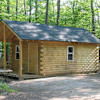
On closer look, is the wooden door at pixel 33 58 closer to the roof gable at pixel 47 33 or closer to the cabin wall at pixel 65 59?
the cabin wall at pixel 65 59

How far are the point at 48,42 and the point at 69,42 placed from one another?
85.7 inches

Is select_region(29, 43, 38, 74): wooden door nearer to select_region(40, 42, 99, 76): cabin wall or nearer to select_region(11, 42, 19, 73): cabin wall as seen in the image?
select_region(40, 42, 99, 76): cabin wall

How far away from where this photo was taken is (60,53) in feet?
52.9

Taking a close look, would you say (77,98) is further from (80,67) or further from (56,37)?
(80,67)

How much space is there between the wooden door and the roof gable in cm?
142

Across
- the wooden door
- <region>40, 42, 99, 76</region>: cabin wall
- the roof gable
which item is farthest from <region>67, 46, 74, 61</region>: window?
the wooden door

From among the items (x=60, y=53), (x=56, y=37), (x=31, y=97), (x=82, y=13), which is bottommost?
(x=31, y=97)

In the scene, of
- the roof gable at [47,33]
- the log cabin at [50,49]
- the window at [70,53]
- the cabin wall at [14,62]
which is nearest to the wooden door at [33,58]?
the log cabin at [50,49]

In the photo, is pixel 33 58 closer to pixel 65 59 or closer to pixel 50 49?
pixel 50 49

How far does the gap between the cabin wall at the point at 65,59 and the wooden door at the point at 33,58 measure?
3.21 feet

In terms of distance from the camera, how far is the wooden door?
1586 cm

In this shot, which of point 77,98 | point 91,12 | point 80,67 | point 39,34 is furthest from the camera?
point 91,12

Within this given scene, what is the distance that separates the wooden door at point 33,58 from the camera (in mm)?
15859

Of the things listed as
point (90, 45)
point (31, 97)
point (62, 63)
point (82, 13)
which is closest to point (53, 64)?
point (62, 63)
